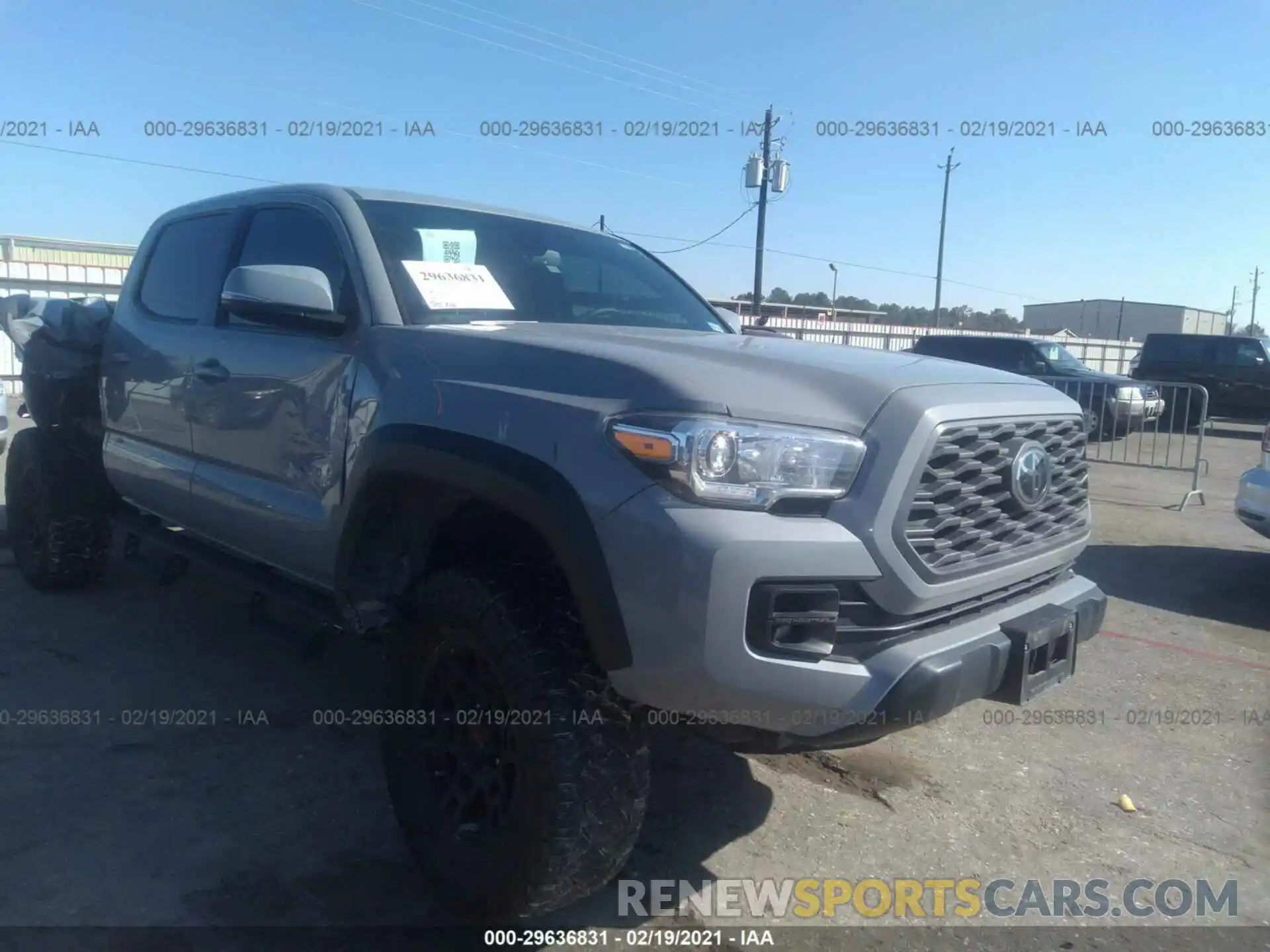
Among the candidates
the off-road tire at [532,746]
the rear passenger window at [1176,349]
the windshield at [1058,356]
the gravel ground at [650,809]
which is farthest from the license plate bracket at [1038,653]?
the rear passenger window at [1176,349]

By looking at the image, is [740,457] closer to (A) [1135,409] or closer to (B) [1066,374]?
(A) [1135,409]

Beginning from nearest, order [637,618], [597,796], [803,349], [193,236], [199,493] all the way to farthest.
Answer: [637,618] < [597,796] < [803,349] < [199,493] < [193,236]

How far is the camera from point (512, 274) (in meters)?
3.75

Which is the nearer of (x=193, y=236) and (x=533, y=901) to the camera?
(x=533, y=901)

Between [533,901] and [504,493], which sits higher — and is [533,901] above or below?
below

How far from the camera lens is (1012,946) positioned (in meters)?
2.88

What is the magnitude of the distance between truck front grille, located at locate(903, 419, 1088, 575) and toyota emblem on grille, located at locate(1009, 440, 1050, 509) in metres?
0.02

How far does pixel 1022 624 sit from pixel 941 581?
0.38 m

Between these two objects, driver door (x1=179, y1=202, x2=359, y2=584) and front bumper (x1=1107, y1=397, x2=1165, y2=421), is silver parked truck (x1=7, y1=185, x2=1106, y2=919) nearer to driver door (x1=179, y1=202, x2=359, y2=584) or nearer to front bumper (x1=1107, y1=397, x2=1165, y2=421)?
driver door (x1=179, y1=202, x2=359, y2=584)

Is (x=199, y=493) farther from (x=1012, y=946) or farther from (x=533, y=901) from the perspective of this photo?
(x=1012, y=946)

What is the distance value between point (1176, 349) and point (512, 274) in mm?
20033

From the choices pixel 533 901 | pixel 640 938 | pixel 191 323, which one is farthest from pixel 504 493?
pixel 191 323

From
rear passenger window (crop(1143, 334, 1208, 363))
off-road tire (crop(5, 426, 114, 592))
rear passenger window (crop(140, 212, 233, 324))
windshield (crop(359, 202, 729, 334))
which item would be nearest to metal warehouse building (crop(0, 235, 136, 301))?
off-road tire (crop(5, 426, 114, 592))

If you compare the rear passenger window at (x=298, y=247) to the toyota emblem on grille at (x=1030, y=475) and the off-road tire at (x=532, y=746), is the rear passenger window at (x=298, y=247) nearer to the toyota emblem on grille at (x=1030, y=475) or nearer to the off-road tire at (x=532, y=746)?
the off-road tire at (x=532, y=746)
